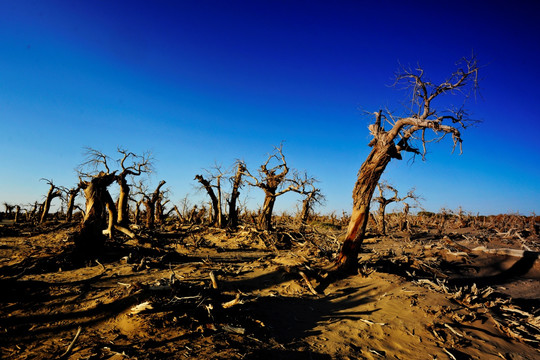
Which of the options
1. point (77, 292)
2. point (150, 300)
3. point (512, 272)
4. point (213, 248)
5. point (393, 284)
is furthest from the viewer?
point (213, 248)

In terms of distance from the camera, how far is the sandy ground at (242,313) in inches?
147

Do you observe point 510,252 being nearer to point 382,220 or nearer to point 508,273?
point 508,273

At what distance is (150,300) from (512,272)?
12439 millimetres

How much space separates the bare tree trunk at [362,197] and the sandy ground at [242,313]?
606 millimetres

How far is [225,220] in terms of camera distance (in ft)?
71.9

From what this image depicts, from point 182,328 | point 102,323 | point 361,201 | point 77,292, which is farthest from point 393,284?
point 77,292

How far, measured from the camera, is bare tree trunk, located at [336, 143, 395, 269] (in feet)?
25.3

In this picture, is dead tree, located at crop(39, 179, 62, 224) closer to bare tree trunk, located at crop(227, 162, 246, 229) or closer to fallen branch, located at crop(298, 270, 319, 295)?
bare tree trunk, located at crop(227, 162, 246, 229)

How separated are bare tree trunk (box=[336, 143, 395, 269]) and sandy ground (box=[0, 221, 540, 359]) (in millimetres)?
606

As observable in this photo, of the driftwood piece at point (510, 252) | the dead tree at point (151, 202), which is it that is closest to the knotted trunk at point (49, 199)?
the dead tree at point (151, 202)

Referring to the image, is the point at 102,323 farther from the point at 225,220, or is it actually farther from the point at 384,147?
the point at 225,220

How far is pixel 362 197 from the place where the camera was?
7836mm

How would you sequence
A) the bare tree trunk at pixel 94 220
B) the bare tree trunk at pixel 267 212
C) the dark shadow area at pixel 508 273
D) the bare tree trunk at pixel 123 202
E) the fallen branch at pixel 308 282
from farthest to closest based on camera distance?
1. the bare tree trunk at pixel 267 212
2. the bare tree trunk at pixel 123 202
3. the dark shadow area at pixel 508 273
4. the bare tree trunk at pixel 94 220
5. the fallen branch at pixel 308 282

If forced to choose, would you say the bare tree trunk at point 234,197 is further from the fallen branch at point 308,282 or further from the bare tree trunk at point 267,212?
the fallen branch at point 308,282
